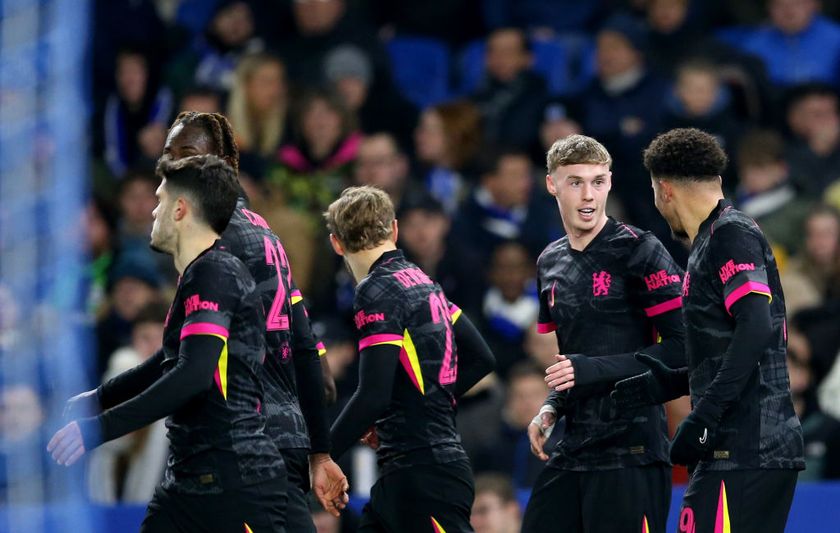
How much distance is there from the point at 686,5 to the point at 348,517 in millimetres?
5710

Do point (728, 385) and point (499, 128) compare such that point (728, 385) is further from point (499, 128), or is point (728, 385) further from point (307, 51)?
point (307, 51)

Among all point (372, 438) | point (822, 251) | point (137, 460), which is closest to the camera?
point (372, 438)

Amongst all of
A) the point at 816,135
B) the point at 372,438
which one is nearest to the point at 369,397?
the point at 372,438

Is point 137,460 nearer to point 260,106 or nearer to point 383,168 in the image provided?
point 383,168

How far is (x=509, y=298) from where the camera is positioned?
412 inches

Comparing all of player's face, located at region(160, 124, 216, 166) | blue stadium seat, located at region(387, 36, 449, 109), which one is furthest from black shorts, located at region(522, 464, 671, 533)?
blue stadium seat, located at region(387, 36, 449, 109)

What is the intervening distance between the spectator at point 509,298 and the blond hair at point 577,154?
385 cm

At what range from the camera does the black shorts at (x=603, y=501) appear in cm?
622

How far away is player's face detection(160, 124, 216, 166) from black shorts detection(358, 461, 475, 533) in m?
1.50

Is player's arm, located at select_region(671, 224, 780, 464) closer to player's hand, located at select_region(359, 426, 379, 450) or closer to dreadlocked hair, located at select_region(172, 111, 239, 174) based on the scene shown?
player's hand, located at select_region(359, 426, 379, 450)

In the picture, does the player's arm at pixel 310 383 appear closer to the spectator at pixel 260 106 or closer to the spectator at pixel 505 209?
the spectator at pixel 505 209

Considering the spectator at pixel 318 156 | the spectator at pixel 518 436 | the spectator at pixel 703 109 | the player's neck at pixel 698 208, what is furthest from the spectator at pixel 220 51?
the player's neck at pixel 698 208

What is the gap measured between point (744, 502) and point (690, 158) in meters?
1.27

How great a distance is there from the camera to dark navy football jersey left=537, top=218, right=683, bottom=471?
6258 mm
